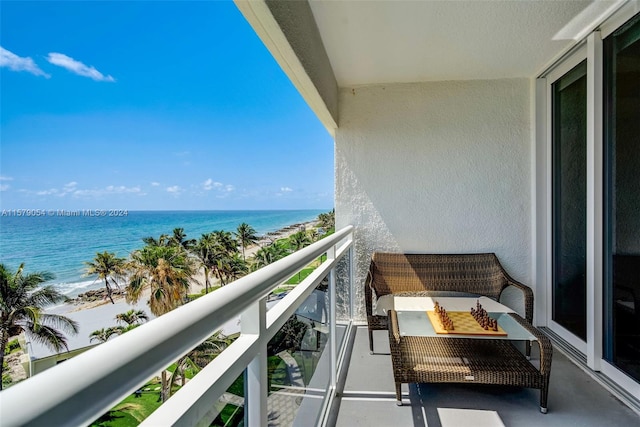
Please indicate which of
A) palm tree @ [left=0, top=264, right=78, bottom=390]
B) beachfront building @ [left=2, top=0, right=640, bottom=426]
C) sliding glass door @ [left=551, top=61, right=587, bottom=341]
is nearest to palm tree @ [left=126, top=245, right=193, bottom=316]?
palm tree @ [left=0, top=264, right=78, bottom=390]

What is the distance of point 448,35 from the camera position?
2744 millimetres

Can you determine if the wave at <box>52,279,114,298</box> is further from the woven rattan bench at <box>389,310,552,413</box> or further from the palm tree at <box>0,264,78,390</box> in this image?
the woven rattan bench at <box>389,310,552,413</box>

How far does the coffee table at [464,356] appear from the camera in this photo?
2193 millimetres

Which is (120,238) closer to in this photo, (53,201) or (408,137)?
(53,201)

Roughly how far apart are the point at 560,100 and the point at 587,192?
1.13m

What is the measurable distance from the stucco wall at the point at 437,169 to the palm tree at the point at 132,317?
54.2 feet

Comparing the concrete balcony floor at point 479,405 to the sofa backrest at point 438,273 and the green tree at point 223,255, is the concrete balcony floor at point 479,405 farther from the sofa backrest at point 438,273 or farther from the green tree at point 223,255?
the green tree at point 223,255

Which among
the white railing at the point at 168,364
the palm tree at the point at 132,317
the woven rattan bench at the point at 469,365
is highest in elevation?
the white railing at the point at 168,364

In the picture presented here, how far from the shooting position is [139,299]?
62.1 ft

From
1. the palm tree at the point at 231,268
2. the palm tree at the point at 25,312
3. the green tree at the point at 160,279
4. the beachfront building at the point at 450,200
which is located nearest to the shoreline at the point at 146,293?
the green tree at the point at 160,279

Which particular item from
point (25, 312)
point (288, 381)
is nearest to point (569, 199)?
point (288, 381)

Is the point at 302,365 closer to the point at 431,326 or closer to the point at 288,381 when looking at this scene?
the point at 288,381

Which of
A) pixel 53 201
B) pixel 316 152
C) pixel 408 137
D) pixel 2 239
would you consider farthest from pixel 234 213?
pixel 408 137

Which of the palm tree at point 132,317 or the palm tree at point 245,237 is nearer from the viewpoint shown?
the palm tree at point 132,317
